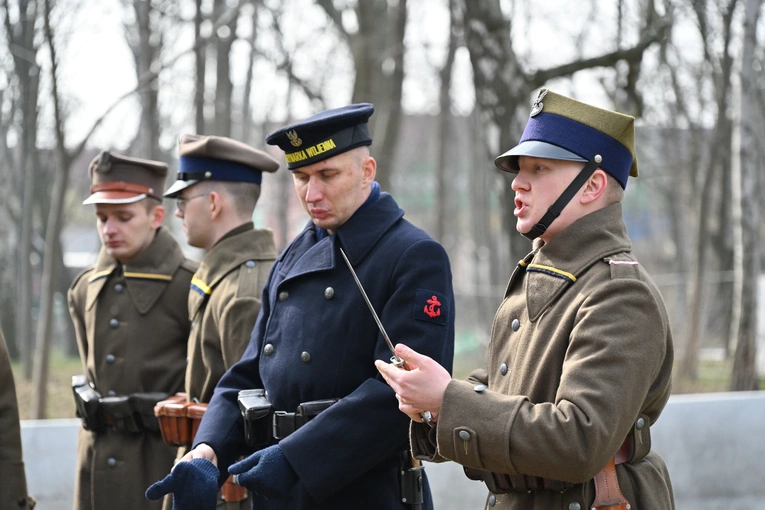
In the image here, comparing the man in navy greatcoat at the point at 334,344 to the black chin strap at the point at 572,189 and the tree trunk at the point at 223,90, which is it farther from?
the tree trunk at the point at 223,90

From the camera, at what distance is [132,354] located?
15.7 ft

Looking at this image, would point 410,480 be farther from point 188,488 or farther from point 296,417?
point 188,488

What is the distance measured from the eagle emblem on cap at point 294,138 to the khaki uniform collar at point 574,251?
1.07m

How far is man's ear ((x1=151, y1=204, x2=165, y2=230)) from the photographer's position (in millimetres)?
5188

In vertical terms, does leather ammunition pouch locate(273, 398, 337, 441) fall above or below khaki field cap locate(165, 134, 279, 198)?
below

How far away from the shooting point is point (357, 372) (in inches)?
131

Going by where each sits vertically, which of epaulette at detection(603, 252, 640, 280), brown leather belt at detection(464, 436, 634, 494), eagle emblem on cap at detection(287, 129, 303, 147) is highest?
eagle emblem on cap at detection(287, 129, 303, 147)

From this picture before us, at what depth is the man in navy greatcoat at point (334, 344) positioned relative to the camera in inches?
124

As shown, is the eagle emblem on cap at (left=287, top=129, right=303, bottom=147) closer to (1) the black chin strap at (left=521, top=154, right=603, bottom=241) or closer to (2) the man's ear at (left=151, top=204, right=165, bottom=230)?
(1) the black chin strap at (left=521, top=154, right=603, bottom=241)

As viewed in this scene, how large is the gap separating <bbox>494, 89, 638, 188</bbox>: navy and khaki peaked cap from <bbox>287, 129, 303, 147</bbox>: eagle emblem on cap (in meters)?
0.88

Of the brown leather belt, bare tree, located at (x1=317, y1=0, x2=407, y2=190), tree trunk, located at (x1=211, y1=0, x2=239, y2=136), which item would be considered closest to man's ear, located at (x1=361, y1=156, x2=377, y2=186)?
the brown leather belt

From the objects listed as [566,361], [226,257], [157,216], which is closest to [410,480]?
[566,361]

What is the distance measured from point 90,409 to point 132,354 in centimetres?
33

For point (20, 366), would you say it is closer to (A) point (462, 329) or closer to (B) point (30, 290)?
(B) point (30, 290)
